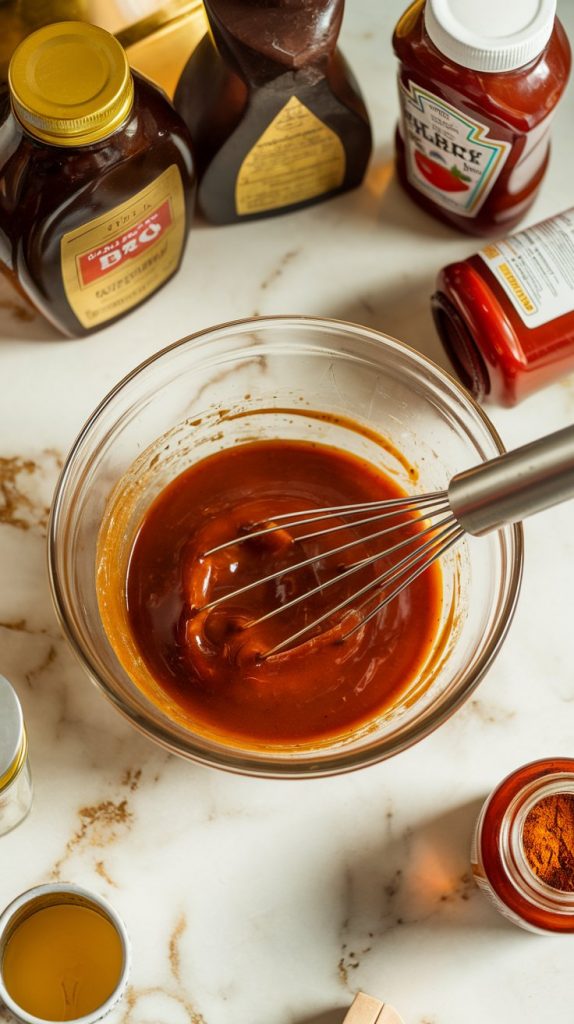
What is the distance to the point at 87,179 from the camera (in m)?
1.17

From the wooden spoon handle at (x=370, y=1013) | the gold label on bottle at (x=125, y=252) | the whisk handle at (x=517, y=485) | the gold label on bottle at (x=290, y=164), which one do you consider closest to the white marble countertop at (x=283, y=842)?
the wooden spoon handle at (x=370, y=1013)

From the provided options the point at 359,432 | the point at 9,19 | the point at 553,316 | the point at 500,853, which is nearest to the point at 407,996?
the point at 500,853

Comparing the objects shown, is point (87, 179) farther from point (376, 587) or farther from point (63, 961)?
point (63, 961)

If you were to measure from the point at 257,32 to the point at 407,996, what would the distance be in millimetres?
973

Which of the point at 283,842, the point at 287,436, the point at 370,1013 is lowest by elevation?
the point at 370,1013

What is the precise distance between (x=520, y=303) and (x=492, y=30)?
266 mm

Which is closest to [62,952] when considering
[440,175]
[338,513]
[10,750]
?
[10,750]

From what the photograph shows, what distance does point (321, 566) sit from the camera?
4.07ft

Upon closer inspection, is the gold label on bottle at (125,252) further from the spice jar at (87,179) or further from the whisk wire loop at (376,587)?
the whisk wire loop at (376,587)

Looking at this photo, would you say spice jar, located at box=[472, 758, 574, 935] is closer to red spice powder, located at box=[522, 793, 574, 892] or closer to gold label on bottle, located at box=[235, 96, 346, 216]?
red spice powder, located at box=[522, 793, 574, 892]

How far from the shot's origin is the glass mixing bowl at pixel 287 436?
3.74 ft

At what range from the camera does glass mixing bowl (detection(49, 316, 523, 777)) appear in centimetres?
114

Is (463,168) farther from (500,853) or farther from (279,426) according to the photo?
Answer: (500,853)

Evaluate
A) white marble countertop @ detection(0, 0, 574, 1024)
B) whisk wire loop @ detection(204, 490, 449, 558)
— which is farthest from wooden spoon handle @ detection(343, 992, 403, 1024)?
whisk wire loop @ detection(204, 490, 449, 558)
